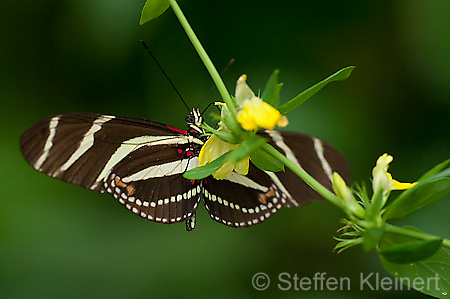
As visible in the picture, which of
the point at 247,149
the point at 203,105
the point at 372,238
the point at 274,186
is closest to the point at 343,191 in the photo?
the point at 372,238

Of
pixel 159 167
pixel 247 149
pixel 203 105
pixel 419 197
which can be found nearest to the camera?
pixel 247 149

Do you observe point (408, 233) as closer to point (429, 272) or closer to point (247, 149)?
point (429, 272)

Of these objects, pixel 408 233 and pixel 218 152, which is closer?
pixel 408 233

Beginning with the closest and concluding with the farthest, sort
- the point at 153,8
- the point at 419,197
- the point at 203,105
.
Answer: the point at 419,197 → the point at 153,8 → the point at 203,105

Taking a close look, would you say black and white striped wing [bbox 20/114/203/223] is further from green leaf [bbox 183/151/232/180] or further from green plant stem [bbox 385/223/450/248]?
green plant stem [bbox 385/223/450/248]

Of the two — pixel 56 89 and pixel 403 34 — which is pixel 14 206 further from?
pixel 403 34

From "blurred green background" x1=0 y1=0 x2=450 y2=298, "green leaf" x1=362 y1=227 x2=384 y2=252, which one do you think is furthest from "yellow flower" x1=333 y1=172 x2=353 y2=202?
"blurred green background" x1=0 y1=0 x2=450 y2=298
